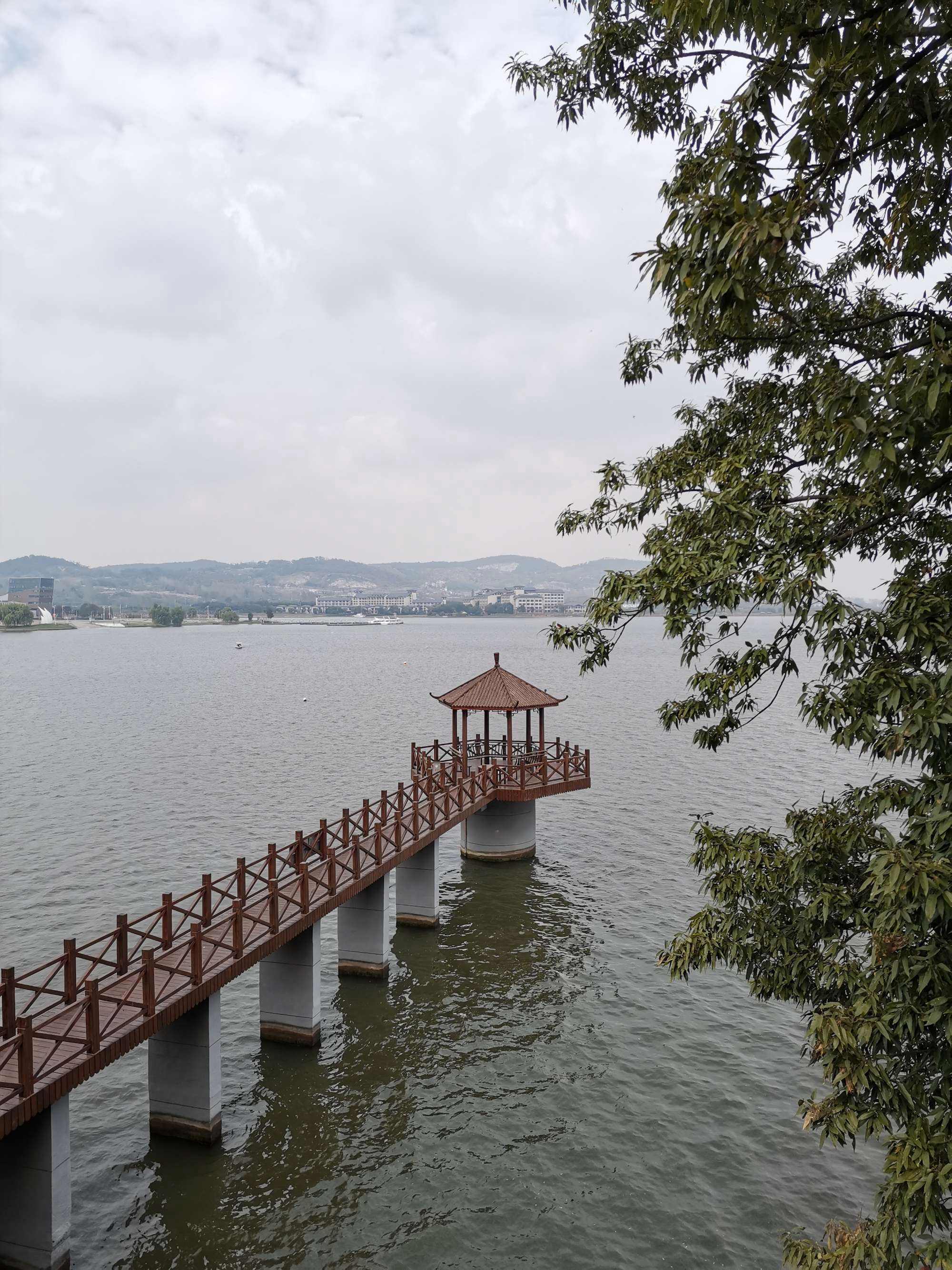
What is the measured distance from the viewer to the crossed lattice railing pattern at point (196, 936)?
1027 centimetres

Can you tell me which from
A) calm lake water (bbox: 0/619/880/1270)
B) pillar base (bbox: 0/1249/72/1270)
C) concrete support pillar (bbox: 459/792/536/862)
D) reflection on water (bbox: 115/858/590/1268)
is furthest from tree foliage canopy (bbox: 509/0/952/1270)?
concrete support pillar (bbox: 459/792/536/862)

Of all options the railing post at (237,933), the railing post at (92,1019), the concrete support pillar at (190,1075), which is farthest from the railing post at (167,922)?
the railing post at (92,1019)

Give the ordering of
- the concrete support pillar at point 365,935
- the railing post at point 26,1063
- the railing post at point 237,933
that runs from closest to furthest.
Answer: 1. the railing post at point 26,1063
2. the railing post at point 237,933
3. the concrete support pillar at point 365,935

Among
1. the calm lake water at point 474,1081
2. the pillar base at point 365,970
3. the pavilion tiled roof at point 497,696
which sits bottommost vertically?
the calm lake water at point 474,1081

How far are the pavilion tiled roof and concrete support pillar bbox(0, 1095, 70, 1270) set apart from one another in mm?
15631

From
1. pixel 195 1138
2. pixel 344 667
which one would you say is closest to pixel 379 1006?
pixel 195 1138

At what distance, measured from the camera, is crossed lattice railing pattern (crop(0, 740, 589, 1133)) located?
10266 millimetres

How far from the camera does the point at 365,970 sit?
59.4 ft

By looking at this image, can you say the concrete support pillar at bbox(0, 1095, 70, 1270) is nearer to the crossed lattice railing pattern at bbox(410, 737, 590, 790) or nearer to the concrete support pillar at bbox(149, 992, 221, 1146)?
the concrete support pillar at bbox(149, 992, 221, 1146)

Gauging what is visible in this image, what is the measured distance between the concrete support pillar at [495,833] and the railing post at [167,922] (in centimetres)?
1331

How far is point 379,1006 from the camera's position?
670 inches

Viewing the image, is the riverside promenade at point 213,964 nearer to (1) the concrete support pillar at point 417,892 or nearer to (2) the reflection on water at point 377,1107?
(1) the concrete support pillar at point 417,892

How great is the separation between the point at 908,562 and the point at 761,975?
4361mm

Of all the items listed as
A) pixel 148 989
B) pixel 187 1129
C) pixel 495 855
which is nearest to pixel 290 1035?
pixel 187 1129
